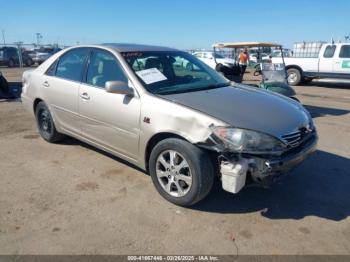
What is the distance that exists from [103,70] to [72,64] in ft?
2.54

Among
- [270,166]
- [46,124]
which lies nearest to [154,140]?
[270,166]

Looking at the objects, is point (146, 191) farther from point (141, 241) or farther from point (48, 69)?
point (48, 69)

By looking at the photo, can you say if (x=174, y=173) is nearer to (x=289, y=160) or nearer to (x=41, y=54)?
(x=289, y=160)

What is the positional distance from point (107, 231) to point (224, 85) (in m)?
2.42

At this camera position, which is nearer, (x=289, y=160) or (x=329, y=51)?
(x=289, y=160)

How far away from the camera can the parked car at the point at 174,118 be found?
10.5 ft

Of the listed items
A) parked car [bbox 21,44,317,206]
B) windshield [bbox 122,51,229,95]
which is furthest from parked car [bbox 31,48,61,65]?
windshield [bbox 122,51,229,95]

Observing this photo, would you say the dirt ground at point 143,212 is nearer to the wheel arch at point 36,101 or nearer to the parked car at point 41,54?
the wheel arch at point 36,101

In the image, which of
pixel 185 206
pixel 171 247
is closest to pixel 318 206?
pixel 185 206

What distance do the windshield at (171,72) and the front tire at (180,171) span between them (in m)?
0.72

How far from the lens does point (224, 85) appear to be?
4.56 metres

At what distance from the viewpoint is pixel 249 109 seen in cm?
363

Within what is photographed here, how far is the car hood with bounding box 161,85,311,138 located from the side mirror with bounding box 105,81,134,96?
0.42 meters

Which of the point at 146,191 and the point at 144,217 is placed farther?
the point at 146,191
